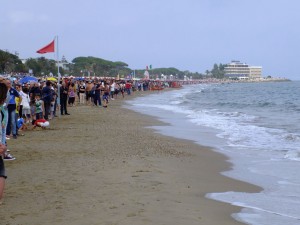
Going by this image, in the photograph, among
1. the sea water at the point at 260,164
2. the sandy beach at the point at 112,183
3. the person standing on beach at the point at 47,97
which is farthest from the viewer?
the person standing on beach at the point at 47,97

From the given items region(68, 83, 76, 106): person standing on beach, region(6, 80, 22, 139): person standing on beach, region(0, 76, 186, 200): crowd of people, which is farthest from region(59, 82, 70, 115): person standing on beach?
region(6, 80, 22, 139): person standing on beach

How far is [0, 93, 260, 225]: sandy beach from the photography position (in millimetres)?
5668

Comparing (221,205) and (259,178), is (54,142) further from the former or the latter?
(221,205)

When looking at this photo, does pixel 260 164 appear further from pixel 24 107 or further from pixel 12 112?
pixel 24 107

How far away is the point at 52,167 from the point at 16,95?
13.0 ft

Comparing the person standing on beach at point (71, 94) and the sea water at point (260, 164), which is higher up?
the person standing on beach at point (71, 94)

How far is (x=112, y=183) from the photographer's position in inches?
291

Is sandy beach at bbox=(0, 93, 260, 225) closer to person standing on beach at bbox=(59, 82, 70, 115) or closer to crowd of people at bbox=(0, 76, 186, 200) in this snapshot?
crowd of people at bbox=(0, 76, 186, 200)

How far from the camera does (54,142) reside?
1208 centimetres

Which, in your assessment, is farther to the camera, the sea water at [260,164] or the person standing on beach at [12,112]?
the person standing on beach at [12,112]

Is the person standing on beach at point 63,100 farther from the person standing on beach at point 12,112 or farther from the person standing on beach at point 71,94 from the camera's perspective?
the person standing on beach at point 12,112

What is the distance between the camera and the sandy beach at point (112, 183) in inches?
223

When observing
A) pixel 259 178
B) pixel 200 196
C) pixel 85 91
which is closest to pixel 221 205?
pixel 200 196

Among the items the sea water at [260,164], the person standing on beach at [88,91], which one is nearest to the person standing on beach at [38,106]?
the sea water at [260,164]
